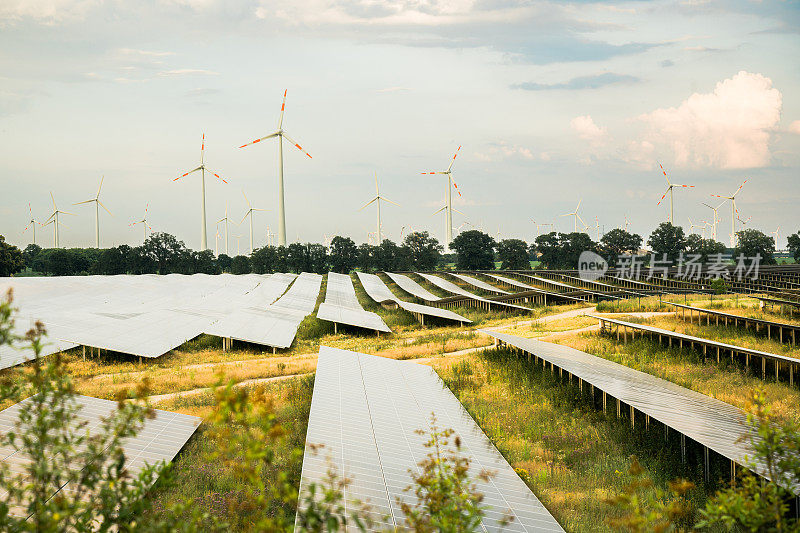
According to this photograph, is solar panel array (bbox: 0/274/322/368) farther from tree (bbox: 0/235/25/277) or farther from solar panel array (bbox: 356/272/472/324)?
tree (bbox: 0/235/25/277)

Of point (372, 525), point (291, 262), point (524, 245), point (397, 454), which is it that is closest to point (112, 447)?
point (372, 525)

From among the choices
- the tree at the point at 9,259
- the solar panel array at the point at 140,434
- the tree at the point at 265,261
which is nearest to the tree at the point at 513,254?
the tree at the point at 265,261

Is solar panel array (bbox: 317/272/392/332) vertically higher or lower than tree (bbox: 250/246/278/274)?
lower

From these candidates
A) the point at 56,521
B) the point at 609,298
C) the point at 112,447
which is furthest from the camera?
the point at 609,298

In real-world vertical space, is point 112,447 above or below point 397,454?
above

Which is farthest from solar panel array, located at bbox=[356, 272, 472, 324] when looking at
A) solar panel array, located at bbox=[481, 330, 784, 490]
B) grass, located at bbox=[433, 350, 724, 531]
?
solar panel array, located at bbox=[481, 330, 784, 490]

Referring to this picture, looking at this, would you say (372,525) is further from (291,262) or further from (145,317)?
(291,262)
